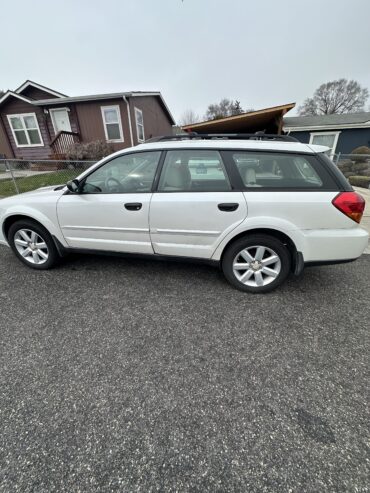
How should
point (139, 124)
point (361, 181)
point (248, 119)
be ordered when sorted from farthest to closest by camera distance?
point (139, 124)
point (248, 119)
point (361, 181)

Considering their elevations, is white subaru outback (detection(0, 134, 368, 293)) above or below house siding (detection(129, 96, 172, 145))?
below

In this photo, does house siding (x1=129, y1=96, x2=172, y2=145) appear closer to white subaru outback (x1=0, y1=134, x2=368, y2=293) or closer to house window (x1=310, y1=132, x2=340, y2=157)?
house window (x1=310, y1=132, x2=340, y2=157)

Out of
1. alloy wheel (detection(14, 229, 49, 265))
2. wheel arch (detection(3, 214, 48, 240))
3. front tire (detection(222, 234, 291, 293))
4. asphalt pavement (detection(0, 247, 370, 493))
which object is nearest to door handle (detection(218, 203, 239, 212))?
front tire (detection(222, 234, 291, 293))

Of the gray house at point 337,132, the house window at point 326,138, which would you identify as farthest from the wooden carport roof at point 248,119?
the house window at point 326,138

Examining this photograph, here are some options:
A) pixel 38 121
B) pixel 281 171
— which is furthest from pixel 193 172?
pixel 38 121

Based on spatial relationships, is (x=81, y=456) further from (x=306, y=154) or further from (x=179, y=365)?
(x=306, y=154)

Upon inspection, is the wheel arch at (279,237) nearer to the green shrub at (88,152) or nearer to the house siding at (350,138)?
the green shrub at (88,152)

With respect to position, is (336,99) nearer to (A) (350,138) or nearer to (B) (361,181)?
(A) (350,138)

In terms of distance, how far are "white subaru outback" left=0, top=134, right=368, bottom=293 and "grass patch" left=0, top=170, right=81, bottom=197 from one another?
245 inches

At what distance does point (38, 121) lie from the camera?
1305 cm

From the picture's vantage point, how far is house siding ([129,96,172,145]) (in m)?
12.5

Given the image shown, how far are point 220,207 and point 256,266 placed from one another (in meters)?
0.79

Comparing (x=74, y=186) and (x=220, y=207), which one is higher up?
(x=74, y=186)

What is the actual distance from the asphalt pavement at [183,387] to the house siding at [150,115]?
483 inches
